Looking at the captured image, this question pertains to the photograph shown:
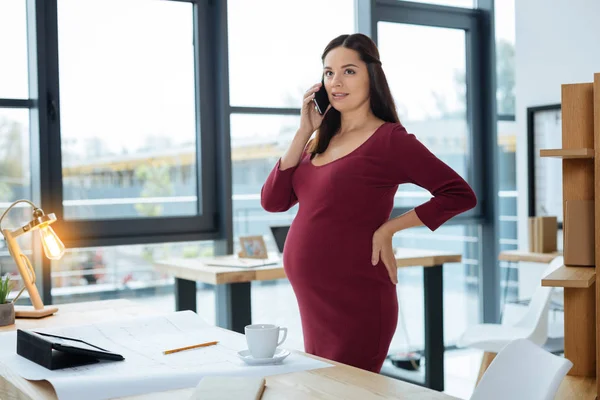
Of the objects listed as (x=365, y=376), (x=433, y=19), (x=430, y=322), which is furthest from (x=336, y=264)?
(x=433, y=19)

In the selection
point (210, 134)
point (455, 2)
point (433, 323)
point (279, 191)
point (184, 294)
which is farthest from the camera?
point (455, 2)

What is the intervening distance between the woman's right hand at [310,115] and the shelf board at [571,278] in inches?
32.1

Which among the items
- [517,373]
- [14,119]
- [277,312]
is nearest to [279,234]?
[277,312]

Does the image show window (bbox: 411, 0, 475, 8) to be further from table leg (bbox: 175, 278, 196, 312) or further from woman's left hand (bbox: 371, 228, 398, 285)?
woman's left hand (bbox: 371, 228, 398, 285)

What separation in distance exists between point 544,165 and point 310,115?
2725 millimetres

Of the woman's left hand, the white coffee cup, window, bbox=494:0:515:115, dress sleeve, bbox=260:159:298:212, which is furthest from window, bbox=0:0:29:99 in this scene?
window, bbox=494:0:515:115

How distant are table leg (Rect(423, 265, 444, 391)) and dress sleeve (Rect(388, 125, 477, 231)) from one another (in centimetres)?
186

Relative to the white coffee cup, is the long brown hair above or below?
above

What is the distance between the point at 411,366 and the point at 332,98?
2.66 m

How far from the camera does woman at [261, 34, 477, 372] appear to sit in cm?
198

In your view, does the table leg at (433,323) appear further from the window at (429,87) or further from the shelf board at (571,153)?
the shelf board at (571,153)

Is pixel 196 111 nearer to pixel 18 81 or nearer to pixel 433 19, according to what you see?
pixel 18 81

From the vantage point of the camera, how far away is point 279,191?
2.20 meters

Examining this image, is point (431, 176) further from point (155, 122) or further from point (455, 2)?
point (455, 2)
